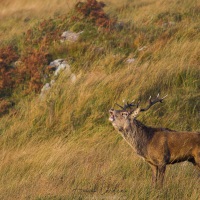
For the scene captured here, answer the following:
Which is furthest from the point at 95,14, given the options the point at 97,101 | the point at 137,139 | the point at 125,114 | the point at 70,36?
the point at 137,139

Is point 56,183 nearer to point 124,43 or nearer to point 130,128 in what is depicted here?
point 130,128

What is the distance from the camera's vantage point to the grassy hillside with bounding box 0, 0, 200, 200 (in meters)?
8.27

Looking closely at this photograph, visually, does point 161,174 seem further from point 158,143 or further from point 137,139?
point 137,139

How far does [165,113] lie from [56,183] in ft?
12.0

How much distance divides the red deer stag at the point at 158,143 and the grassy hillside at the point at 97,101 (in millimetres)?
299

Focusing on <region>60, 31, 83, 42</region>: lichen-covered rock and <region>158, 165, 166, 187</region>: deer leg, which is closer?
<region>158, 165, 166, 187</region>: deer leg

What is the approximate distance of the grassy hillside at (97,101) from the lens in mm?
8266

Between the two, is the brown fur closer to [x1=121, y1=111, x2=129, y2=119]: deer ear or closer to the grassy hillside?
[x1=121, y1=111, x2=129, y2=119]: deer ear

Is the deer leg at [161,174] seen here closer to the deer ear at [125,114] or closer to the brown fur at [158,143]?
the brown fur at [158,143]

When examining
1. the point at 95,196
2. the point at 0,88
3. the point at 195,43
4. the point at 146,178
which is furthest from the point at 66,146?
the point at 195,43

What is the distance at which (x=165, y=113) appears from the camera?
37.1ft

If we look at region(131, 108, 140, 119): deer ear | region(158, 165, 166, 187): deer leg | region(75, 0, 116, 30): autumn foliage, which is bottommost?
region(75, 0, 116, 30): autumn foliage

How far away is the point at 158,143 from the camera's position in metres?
8.04

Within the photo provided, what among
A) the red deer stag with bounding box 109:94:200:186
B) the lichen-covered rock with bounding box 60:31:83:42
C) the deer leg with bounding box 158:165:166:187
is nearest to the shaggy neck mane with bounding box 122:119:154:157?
the red deer stag with bounding box 109:94:200:186
